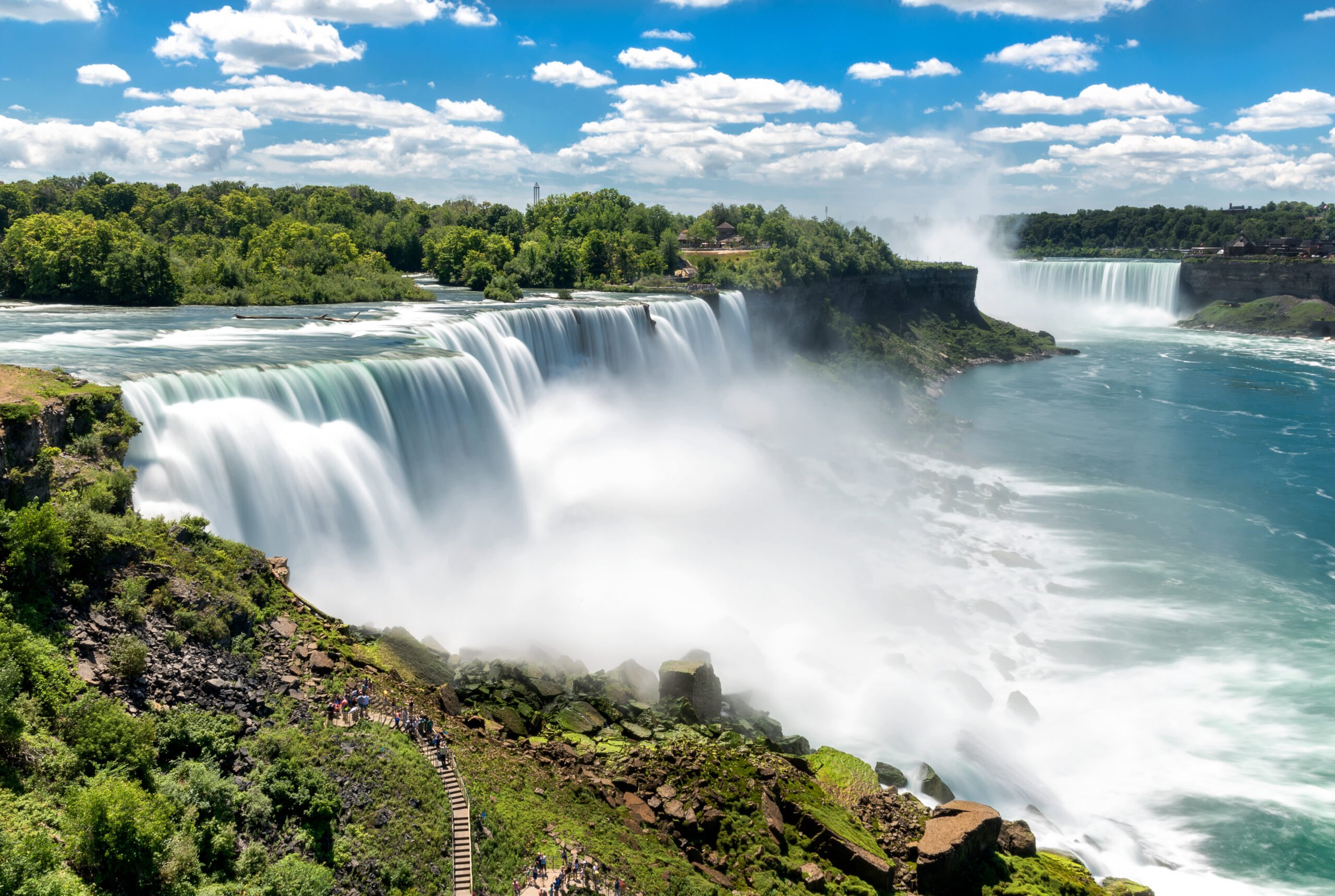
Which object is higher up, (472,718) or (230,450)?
(230,450)

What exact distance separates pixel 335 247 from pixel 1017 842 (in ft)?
201

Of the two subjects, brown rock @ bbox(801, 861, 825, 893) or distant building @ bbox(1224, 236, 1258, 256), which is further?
distant building @ bbox(1224, 236, 1258, 256)

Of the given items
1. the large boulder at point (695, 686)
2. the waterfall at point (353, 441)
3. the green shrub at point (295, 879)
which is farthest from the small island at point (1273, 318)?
the green shrub at point (295, 879)

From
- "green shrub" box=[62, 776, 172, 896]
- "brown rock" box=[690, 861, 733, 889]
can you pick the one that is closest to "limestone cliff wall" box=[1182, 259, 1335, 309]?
"brown rock" box=[690, 861, 733, 889]

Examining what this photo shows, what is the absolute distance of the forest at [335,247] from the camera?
4453 cm

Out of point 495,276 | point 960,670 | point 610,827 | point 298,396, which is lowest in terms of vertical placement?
point 960,670

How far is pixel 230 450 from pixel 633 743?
13.0 metres

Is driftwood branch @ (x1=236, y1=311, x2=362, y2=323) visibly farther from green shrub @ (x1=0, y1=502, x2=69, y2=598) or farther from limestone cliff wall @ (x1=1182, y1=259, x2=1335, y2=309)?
limestone cliff wall @ (x1=1182, y1=259, x2=1335, y2=309)

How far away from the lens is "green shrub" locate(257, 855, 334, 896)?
1206cm

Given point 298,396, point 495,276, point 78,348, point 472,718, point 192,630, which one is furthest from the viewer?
point 495,276

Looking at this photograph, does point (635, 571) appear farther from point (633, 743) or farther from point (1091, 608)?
point (1091, 608)

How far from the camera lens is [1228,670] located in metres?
26.5

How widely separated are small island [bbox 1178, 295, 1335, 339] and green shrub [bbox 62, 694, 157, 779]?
11207 centimetres

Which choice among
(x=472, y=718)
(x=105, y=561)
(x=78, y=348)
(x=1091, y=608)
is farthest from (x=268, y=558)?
(x=1091, y=608)
